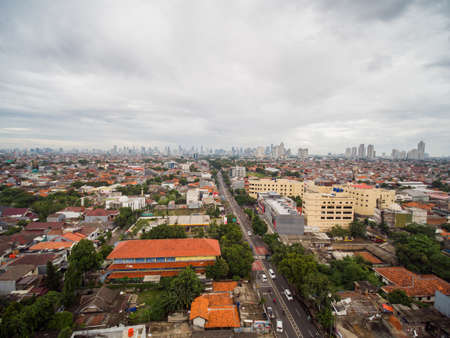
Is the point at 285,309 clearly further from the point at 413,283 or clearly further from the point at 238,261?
the point at 413,283

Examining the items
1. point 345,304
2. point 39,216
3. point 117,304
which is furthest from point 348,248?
point 39,216

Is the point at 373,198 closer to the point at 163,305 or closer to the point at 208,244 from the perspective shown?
the point at 208,244

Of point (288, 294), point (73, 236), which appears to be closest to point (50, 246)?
point (73, 236)

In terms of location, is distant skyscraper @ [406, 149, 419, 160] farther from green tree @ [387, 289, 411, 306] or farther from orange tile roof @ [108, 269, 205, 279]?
orange tile roof @ [108, 269, 205, 279]

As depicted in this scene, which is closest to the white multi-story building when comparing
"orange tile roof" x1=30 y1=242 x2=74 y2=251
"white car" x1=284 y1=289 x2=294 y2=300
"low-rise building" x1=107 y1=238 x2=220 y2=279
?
"orange tile roof" x1=30 y1=242 x2=74 y2=251

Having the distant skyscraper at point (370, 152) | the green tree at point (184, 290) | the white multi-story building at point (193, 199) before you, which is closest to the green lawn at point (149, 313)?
the green tree at point (184, 290)

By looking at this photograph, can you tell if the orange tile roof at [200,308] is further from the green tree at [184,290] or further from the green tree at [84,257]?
the green tree at [84,257]
